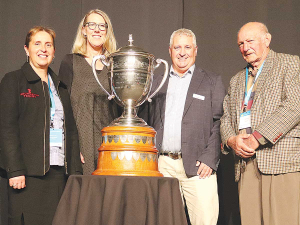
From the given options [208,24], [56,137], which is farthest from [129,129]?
[208,24]

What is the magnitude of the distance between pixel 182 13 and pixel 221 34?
1.35ft

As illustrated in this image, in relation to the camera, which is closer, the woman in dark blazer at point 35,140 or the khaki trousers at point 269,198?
the woman in dark blazer at point 35,140

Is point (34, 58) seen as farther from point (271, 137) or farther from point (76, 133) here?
point (271, 137)

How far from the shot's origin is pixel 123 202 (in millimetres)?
1739

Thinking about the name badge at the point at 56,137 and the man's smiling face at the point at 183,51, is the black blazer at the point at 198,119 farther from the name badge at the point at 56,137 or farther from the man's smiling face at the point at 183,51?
the name badge at the point at 56,137

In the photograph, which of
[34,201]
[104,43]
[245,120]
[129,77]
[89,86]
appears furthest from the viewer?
[104,43]

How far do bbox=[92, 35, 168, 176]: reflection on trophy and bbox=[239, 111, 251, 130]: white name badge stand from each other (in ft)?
2.43

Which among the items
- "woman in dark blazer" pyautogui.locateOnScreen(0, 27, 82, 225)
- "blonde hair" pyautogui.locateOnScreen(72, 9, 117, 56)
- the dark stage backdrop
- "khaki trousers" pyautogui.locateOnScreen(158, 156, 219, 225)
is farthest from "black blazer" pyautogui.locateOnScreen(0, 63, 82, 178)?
the dark stage backdrop

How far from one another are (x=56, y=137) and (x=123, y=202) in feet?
2.66

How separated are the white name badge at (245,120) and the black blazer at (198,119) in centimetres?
22

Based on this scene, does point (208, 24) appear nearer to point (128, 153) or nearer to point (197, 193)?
point (197, 193)

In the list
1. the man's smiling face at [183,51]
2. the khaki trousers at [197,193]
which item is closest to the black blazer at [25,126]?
the khaki trousers at [197,193]

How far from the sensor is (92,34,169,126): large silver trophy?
80.9 inches

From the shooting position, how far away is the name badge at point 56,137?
2.36m
